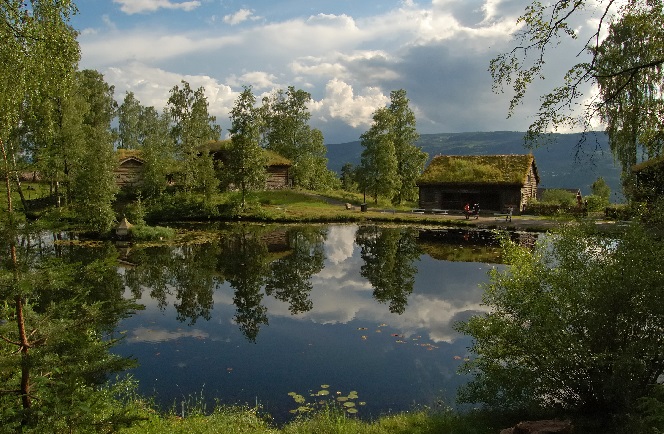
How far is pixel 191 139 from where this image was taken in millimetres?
45312

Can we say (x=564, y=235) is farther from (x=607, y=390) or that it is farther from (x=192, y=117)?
(x=192, y=117)

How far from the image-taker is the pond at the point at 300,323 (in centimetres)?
1047

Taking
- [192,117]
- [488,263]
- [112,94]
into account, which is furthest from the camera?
[112,94]

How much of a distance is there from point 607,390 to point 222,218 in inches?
1535

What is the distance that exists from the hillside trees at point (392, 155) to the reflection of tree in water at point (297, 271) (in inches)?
716

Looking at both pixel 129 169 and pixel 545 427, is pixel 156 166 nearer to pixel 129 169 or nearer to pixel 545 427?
pixel 129 169

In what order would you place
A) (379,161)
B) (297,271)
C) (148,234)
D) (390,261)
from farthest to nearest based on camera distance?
(379,161) < (148,234) < (390,261) < (297,271)

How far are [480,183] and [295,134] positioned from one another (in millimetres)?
29820

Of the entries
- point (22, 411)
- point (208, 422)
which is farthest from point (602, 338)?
point (22, 411)

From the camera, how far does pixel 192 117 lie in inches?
1917

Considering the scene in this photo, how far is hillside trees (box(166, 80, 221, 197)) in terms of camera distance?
140 feet

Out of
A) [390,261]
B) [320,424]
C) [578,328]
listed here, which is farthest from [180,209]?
[578,328]

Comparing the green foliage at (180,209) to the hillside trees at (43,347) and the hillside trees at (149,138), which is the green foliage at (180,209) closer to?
the hillside trees at (149,138)

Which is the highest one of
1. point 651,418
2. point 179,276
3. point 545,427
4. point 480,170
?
point 480,170
